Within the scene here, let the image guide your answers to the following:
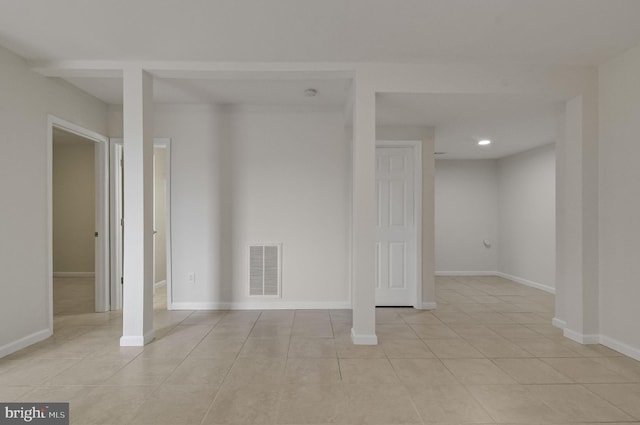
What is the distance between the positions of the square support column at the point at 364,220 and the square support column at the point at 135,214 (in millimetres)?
1902

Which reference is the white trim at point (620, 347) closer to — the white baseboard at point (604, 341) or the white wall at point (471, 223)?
the white baseboard at point (604, 341)

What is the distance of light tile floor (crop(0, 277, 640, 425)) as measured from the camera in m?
2.13

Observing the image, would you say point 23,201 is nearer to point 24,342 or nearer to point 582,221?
point 24,342

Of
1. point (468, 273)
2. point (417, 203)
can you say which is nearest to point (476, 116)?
point (417, 203)

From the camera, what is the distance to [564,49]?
10.0 ft

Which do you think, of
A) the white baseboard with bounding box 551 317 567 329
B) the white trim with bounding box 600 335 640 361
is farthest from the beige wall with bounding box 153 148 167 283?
the white trim with bounding box 600 335 640 361

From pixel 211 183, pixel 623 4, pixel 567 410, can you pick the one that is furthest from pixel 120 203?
pixel 623 4

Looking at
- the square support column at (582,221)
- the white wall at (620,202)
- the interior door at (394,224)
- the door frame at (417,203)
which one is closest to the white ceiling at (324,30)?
the white wall at (620,202)

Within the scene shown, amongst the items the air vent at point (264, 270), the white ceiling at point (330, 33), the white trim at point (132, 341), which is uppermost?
the white ceiling at point (330, 33)

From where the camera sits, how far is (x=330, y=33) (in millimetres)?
2791

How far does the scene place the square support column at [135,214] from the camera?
325 cm

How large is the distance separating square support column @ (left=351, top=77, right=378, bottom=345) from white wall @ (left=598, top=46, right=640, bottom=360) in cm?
208

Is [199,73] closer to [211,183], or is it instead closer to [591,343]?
[211,183]

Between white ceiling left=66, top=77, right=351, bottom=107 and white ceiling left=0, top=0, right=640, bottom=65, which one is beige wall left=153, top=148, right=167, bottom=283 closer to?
white ceiling left=66, top=77, right=351, bottom=107
